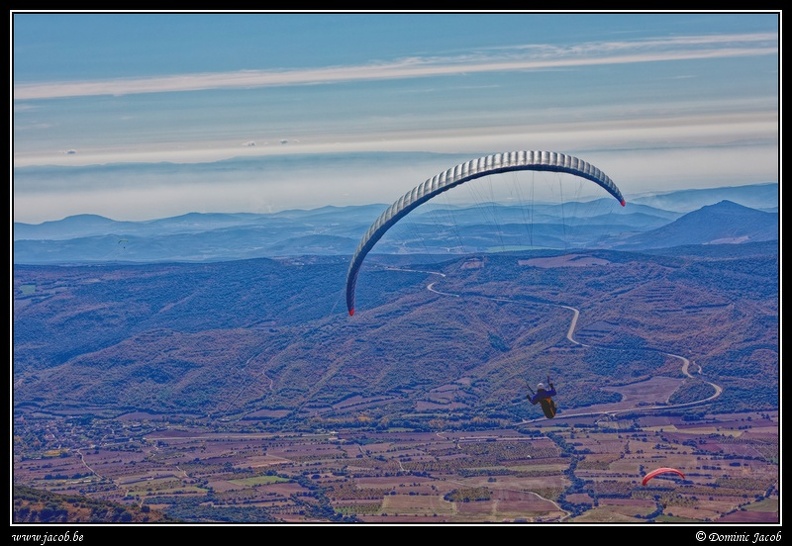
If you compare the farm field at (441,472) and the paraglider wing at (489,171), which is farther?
the farm field at (441,472)

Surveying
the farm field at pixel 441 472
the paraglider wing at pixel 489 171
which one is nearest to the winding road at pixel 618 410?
the farm field at pixel 441 472

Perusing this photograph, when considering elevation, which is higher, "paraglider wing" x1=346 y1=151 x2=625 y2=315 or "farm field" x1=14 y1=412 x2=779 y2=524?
"paraglider wing" x1=346 y1=151 x2=625 y2=315

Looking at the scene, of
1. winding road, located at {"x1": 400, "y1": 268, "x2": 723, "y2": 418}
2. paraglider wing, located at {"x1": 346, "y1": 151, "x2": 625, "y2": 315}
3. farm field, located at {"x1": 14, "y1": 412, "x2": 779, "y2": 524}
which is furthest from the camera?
winding road, located at {"x1": 400, "y1": 268, "x2": 723, "y2": 418}

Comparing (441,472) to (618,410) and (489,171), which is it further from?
(489,171)

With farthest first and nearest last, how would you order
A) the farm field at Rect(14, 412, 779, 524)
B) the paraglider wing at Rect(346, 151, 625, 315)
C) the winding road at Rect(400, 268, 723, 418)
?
the winding road at Rect(400, 268, 723, 418) → the farm field at Rect(14, 412, 779, 524) → the paraglider wing at Rect(346, 151, 625, 315)

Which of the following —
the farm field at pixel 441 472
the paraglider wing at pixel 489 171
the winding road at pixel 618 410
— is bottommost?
the farm field at pixel 441 472

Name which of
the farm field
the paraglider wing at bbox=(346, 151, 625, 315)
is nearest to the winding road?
the farm field

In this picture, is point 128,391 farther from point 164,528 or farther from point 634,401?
point 164,528

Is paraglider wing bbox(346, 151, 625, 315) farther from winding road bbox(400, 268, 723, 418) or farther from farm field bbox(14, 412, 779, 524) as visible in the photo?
winding road bbox(400, 268, 723, 418)

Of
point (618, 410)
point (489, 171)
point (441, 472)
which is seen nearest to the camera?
point (489, 171)

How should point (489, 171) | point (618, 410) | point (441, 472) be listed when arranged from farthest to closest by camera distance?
point (618, 410) < point (441, 472) < point (489, 171)

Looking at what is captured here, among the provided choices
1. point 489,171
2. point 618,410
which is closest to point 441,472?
point 618,410

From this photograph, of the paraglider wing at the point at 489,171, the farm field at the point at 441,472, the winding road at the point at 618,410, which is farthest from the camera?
the winding road at the point at 618,410

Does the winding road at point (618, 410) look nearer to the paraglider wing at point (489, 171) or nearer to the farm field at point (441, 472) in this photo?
the farm field at point (441, 472)
